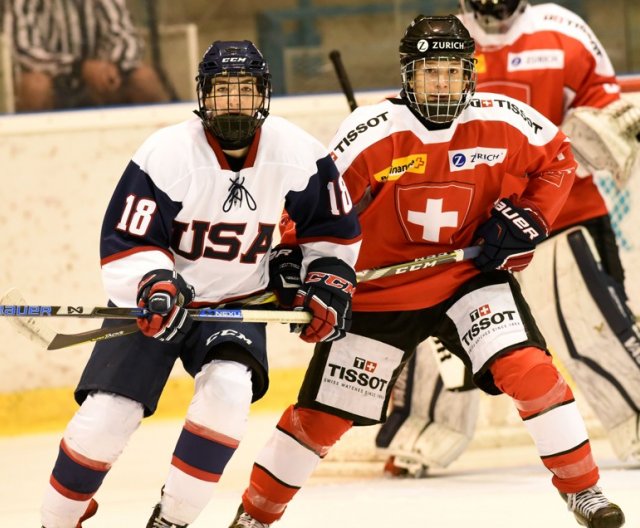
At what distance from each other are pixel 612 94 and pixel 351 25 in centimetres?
148

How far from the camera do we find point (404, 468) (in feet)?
14.0

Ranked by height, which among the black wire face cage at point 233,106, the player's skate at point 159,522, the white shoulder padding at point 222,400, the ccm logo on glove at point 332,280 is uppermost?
the black wire face cage at point 233,106

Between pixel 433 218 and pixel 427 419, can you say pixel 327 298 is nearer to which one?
pixel 433 218

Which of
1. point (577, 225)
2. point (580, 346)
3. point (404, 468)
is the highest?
point (577, 225)

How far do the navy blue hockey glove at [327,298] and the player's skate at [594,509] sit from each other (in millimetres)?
583

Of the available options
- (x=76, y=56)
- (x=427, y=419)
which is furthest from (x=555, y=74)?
(x=76, y=56)

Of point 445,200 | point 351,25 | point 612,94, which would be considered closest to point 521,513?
point 445,200

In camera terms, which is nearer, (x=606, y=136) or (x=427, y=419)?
(x=606, y=136)

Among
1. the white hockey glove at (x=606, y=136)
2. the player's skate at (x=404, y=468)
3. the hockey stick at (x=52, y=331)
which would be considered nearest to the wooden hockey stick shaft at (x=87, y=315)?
the hockey stick at (x=52, y=331)

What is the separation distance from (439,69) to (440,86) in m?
0.04

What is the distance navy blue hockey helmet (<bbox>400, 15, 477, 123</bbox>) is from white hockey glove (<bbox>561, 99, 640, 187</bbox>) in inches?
32.7

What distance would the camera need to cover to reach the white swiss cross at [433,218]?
311 cm

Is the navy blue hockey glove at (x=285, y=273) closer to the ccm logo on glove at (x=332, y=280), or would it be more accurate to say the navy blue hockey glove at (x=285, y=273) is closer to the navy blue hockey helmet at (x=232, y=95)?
the ccm logo on glove at (x=332, y=280)

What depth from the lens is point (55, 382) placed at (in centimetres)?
490
